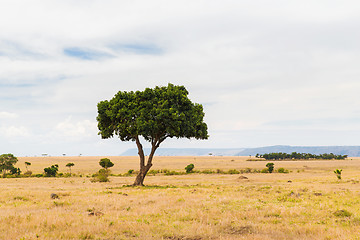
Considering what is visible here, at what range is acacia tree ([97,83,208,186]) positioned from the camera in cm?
3186

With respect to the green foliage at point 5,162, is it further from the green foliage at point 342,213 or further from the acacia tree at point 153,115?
the green foliage at point 342,213

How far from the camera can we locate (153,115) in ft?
107

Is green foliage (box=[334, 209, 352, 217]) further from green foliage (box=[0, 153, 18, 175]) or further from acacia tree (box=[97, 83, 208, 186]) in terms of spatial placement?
green foliage (box=[0, 153, 18, 175])

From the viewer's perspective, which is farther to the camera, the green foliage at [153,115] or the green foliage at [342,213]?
the green foliage at [153,115]

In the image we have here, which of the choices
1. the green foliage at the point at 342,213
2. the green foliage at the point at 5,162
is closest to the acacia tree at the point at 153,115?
the green foliage at the point at 342,213

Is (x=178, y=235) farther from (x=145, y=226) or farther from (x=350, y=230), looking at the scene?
(x=350, y=230)

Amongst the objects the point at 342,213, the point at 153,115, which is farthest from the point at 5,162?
the point at 342,213

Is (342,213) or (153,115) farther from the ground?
(153,115)

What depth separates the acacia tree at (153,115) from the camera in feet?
105

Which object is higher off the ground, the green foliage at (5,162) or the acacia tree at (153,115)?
the acacia tree at (153,115)

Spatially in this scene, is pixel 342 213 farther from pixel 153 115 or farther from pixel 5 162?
pixel 5 162

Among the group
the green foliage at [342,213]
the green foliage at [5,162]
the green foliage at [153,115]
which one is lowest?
the green foliage at [342,213]

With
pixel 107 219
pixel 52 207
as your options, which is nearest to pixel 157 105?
pixel 52 207

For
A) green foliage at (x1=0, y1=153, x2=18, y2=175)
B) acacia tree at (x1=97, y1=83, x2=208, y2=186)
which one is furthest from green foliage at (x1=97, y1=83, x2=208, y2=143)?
green foliage at (x1=0, y1=153, x2=18, y2=175)
